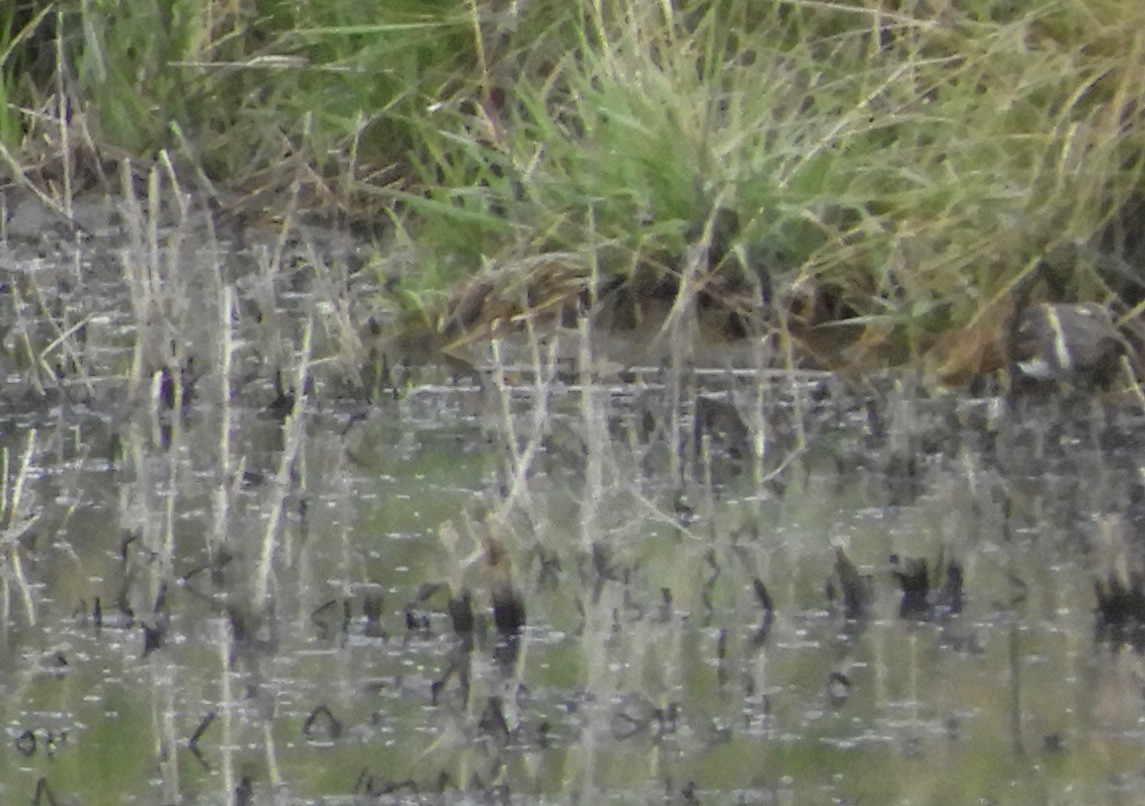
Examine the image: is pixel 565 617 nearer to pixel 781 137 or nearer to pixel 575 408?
pixel 575 408

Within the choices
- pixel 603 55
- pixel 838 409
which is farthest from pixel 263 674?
pixel 603 55

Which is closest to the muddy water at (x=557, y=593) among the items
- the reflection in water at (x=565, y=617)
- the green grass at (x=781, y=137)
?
the reflection in water at (x=565, y=617)

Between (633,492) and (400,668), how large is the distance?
750mm

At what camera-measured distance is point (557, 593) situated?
274cm

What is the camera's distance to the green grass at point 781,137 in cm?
423

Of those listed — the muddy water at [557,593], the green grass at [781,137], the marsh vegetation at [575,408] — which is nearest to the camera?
the muddy water at [557,593]

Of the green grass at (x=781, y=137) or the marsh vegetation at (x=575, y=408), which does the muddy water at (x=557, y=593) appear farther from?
the green grass at (x=781, y=137)

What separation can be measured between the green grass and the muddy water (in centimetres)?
43

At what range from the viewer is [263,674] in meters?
2.43

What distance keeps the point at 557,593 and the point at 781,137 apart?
78.6 inches

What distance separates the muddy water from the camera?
2150mm

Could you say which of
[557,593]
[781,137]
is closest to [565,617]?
[557,593]

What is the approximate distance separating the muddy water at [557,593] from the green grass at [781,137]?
0.43 metres

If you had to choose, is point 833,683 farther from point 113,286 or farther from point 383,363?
point 113,286
